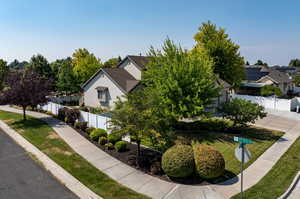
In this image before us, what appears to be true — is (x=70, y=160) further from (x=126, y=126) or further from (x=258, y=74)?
(x=258, y=74)

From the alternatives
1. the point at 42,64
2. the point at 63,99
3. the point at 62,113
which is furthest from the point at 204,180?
the point at 42,64

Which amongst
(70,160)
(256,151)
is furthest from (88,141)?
(256,151)

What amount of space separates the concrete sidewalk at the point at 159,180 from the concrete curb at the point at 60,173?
156cm

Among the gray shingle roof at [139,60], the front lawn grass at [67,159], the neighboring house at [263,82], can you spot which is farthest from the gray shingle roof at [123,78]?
the neighboring house at [263,82]

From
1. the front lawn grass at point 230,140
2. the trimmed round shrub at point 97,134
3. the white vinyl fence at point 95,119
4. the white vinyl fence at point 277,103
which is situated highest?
the white vinyl fence at point 277,103

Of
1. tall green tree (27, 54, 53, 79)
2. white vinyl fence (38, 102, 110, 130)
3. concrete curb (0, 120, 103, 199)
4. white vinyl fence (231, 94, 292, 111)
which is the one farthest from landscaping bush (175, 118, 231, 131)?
tall green tree (27, 54, 53, 79)

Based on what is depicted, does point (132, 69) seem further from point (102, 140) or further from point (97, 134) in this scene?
point (102, 140)

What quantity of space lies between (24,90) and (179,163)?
16.7m

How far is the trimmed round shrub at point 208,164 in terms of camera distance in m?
9.94

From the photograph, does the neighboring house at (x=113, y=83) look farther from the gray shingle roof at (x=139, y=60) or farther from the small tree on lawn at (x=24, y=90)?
the small tree on lawn at (x=24, y=90)

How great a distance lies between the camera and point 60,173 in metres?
10.9

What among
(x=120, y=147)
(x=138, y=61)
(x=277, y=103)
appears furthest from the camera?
(x=138, y=61)

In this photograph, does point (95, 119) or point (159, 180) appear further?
point (95, 119)

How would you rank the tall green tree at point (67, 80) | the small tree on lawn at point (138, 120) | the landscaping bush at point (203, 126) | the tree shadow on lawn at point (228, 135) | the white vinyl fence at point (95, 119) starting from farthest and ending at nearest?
the tall green tree at point (67, 80) → the landscaping bush at point (203, 126) → the white vinyl fence at point (95, 119) → the tree shadow on lawn at point (228, 135) → the small tree on lawn at point (138, 120)
